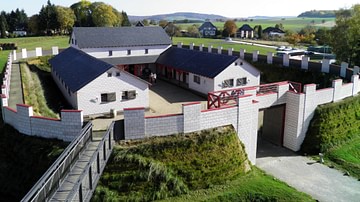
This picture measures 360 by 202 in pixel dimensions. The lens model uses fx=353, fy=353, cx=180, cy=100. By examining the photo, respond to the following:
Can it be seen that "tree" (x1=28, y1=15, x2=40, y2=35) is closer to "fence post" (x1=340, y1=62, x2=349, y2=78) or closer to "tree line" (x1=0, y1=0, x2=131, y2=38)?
"tree line" (x1=0, y1=0, x2=131, y2=38)

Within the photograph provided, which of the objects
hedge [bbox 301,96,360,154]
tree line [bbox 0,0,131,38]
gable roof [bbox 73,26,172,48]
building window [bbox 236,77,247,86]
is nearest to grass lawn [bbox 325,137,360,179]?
hedge [bbox 301,96,360,154]

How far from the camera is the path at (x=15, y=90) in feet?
75.9

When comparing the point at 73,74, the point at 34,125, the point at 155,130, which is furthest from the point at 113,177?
the point at 73,74

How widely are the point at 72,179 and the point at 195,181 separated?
7044 mm

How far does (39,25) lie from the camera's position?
280 feet

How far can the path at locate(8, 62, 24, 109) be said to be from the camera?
23.1 meters

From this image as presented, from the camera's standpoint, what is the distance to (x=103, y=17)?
85250 mm

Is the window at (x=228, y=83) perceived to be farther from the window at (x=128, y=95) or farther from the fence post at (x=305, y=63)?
the fence post at (x=305, y=63)

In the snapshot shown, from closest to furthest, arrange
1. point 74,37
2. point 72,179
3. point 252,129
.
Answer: point 72,179 → point 252,129 → point 74,37

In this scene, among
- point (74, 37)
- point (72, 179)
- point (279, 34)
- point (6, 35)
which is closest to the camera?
point (72, 179)

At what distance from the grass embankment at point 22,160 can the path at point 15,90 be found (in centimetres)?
320

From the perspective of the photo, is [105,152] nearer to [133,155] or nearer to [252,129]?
[133,155]

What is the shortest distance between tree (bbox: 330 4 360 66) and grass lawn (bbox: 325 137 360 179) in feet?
48.3

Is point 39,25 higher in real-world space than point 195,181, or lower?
higher
